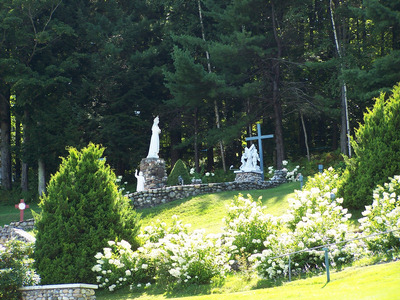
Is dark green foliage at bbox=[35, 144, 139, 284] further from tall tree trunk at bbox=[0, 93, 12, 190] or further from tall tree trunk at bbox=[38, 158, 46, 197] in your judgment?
tall tree trunk at bbox=[0, 93, 12, 190]

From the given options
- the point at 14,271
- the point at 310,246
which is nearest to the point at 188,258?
the point at 310,246

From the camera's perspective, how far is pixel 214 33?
3553 centimetres

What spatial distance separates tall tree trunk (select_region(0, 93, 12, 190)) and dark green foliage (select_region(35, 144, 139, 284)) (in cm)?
2115

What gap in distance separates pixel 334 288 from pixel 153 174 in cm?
1641

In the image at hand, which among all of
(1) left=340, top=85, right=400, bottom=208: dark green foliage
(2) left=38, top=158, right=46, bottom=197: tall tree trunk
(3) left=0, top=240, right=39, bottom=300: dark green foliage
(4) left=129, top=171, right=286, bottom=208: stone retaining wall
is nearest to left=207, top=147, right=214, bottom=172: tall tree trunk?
(2) left=38, top=158, right=46, bottom=197: tall tree trunk

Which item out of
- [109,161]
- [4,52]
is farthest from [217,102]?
[4,52]

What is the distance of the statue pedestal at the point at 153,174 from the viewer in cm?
2480

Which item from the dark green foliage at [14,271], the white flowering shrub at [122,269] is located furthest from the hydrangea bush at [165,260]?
the dark green foliage at [14,271]

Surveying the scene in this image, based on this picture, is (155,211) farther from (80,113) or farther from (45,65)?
(45,65)

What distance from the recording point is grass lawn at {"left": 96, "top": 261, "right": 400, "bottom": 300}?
8.12 m

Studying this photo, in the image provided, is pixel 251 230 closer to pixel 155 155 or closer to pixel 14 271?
pixel 14 271

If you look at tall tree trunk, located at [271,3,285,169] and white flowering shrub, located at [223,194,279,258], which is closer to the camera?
white flowering shrub, located at [223,194,279,258]

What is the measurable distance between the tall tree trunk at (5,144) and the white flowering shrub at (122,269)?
2275cm

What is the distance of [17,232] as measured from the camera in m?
18.9
